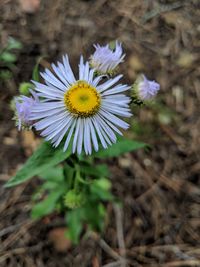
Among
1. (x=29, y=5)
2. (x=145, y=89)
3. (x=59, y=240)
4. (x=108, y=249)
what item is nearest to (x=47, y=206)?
(x=59, y=240)

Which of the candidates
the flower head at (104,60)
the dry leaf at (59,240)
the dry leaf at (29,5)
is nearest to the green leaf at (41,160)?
the flower head at (104,60)

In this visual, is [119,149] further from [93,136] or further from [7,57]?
[7,57]

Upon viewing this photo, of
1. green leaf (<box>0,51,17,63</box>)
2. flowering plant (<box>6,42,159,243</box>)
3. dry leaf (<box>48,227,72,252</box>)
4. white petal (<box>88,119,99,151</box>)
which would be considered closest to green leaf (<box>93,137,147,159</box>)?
flowering plant (<box>6,42,159,243</box>)

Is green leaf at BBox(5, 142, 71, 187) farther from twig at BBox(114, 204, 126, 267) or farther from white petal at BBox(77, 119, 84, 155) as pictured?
twig at BBox(114, 204, 126, 267)

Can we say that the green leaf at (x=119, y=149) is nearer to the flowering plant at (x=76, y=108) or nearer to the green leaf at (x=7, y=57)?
the flowering plant at (x=76, y=108)

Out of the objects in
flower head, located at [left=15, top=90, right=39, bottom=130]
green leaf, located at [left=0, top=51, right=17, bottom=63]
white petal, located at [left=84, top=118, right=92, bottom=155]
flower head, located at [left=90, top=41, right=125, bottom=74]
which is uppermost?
green leaf, located at [left=0, top=51, right=17, bottom=63]

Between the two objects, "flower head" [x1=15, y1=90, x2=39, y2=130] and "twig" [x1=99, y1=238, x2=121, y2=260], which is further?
"twig" [x1=99, y1=238, x2=121, y2=260]

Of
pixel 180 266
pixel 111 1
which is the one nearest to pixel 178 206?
pixel 180 266
